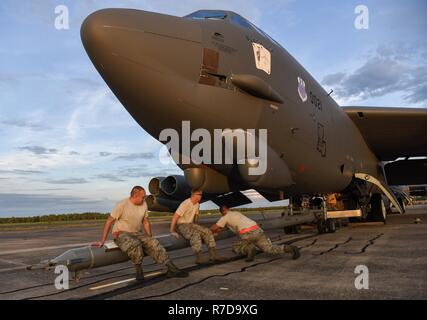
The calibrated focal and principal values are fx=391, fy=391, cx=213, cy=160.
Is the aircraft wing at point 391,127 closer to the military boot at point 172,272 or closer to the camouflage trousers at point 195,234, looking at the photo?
the camouflage trousers at point 195,234

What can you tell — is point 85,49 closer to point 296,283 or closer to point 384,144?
point 296,283

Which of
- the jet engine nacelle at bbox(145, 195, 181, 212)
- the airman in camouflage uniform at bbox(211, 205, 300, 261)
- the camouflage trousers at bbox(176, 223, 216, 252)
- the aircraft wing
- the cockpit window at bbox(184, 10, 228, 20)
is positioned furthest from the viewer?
the aircraft wing

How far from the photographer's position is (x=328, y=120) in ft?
37.2

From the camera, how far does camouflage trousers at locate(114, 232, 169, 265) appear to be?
552 cm

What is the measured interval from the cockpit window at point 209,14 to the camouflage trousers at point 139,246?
4.26 meters

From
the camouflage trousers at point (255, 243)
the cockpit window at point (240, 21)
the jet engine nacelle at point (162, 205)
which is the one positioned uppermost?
the cockpit window at point (240, 21)

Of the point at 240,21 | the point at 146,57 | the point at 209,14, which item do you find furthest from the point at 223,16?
the point at 146,57

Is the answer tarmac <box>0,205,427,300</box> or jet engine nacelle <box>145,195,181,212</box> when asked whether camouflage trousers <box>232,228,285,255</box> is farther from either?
jet engine nacelle <box>145,195,181,212</box>

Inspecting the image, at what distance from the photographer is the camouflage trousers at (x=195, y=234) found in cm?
672

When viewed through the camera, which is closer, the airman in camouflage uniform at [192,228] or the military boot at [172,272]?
the military boot at [172,272]

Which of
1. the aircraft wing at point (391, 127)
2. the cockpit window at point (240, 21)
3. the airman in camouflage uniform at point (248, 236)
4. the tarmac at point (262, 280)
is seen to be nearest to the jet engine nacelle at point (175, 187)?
the tarmac at point (262, 280)

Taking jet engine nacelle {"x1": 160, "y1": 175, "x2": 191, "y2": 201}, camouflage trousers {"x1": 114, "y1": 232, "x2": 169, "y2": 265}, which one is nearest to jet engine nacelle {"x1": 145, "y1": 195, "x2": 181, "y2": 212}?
jet engine nacelle {"x1": 160, "y1": 175, "x2": 191, "y2": 201}

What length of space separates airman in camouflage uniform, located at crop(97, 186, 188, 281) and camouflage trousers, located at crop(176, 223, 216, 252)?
0.90m
